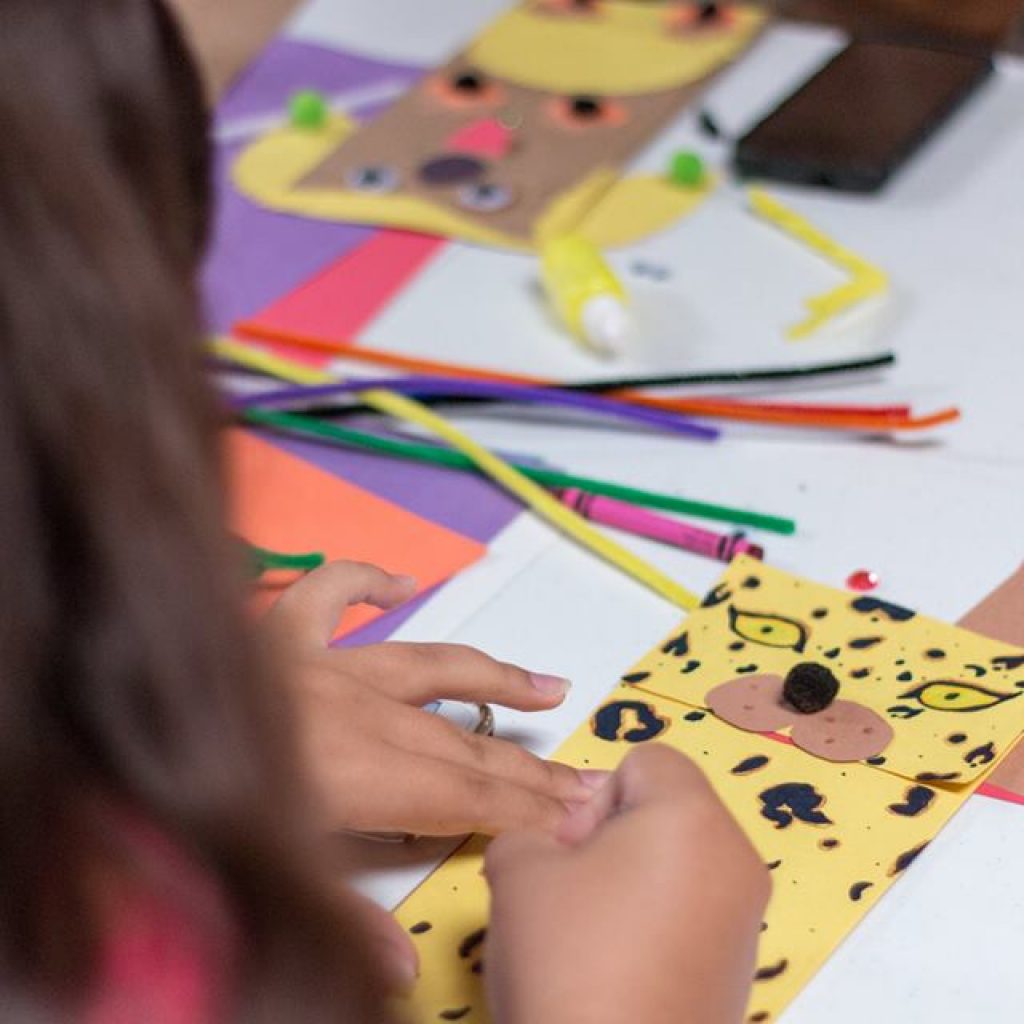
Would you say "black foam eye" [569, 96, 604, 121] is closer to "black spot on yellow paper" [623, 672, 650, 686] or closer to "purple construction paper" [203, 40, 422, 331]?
"purple construction paper" [203, 40, 422, 331]

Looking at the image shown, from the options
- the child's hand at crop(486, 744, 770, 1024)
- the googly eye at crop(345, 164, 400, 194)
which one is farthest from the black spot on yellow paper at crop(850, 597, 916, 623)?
the googly eye at crop(345, 164, 400, 194)

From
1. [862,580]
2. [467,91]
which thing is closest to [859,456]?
[862,580]

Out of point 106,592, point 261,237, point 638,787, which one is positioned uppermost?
point 106,592

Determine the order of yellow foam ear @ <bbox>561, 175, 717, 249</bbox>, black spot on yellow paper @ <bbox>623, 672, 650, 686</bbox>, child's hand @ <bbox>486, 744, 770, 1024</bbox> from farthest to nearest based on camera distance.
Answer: yellow foam ear @ <bbox>561, 175, 717, 249</bbox>
black spot on yellow paper @ <bbox>623, 672, 650, 686</bbox>
child's hand @ <bbox>486, 744, 770, 1024</bbox>

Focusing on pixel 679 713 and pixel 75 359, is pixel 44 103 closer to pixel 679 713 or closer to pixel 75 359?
pixel 75 359

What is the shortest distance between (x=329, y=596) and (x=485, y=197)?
17.4 inches

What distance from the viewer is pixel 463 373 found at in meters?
0.96

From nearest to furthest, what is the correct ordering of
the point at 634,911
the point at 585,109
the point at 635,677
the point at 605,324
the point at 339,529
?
the point at 634,911 < the point at 635,677 < the point at 339,529 < the point at 605,324 < the point at 585,109

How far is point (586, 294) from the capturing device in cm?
99

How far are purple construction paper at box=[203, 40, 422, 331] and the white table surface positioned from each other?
8cm

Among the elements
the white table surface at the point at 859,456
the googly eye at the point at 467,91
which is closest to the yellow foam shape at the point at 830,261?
the white table surface at the point at 859,456

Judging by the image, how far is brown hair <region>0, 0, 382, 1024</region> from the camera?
363mm

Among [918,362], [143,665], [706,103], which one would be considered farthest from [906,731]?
[706,103]

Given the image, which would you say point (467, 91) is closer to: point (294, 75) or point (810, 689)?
point (294, 75)
